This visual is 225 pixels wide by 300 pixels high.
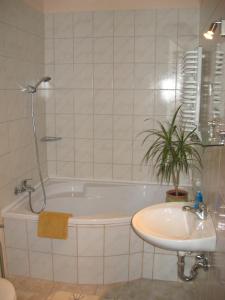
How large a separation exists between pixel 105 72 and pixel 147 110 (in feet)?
1.96

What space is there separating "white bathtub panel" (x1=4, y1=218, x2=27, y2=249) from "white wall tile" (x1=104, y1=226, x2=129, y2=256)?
0.69 meters

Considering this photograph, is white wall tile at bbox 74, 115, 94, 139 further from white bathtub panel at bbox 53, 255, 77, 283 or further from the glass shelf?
the glass shelf

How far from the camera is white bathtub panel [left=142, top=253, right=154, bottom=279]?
8.41ft

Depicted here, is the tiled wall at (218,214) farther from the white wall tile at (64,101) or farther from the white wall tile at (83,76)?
the white wall tile at (64,101)

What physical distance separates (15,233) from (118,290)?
0.96 meters

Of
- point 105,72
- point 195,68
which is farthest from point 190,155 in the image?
point 105,72

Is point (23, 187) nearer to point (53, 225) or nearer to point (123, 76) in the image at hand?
point (53, 225)

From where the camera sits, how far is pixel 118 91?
3.28 metres

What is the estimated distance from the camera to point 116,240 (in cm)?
248

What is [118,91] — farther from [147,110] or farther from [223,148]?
[223,148]

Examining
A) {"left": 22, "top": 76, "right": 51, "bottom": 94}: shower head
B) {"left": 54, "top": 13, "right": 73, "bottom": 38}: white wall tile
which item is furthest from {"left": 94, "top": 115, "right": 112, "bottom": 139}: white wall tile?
{"left": 54, "top": 13, "right": 73, "bottom": 38}: white wall tile

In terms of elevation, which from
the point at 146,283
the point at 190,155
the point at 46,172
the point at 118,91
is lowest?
the point at 146,283

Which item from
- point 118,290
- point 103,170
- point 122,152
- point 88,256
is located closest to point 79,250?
point 88,256

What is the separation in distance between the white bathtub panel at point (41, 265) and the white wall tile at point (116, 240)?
487mm
